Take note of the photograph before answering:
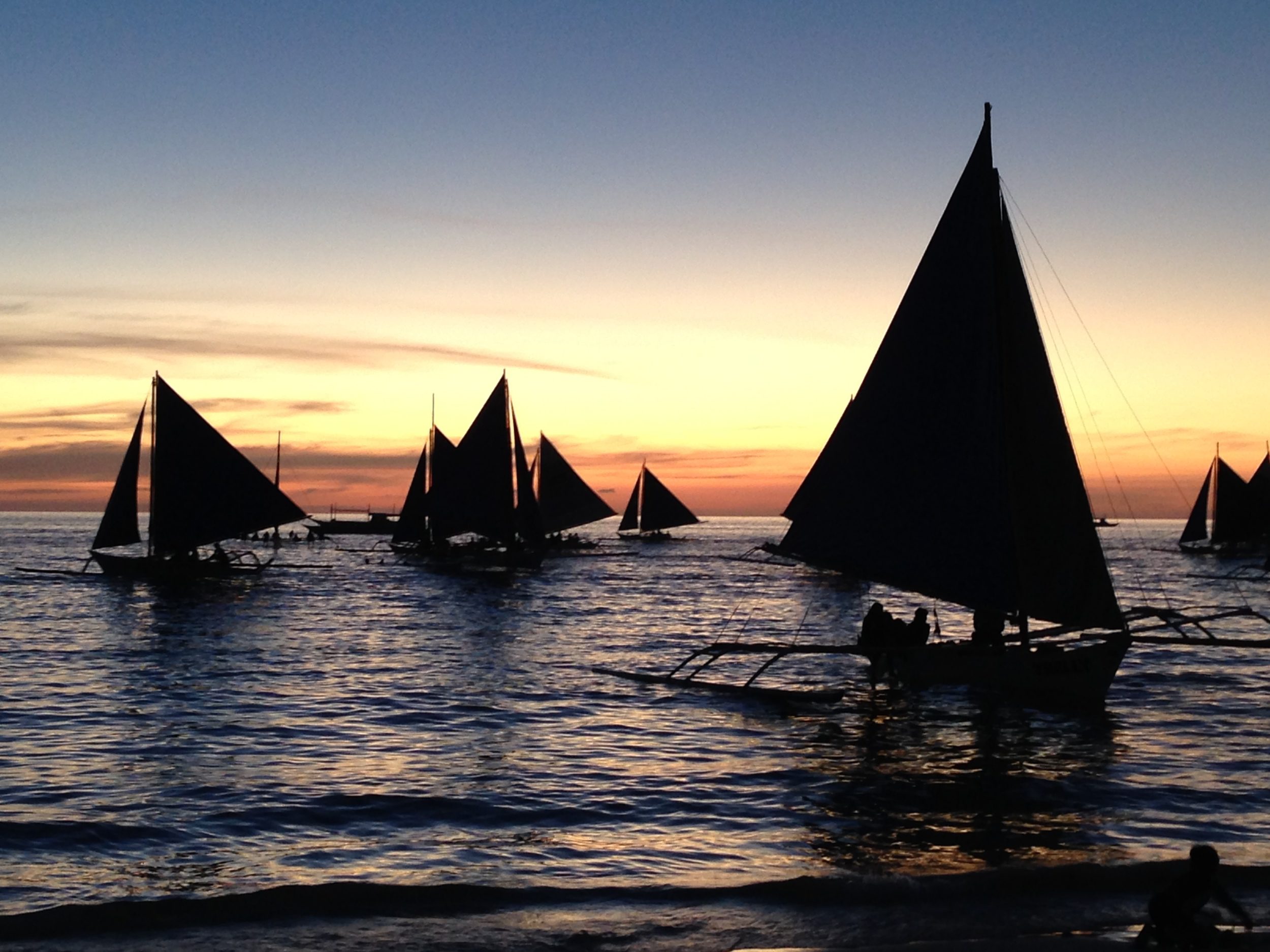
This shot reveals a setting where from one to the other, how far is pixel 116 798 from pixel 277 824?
332 cm

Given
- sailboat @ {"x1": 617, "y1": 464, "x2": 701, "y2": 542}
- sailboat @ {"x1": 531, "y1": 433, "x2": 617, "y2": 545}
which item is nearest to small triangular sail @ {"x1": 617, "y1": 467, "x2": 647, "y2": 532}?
sailboat @ {"x1": 617, "y1": 464, "x2": 701, "y2": 542}

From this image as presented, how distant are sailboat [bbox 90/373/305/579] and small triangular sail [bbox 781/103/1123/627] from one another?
140 ft

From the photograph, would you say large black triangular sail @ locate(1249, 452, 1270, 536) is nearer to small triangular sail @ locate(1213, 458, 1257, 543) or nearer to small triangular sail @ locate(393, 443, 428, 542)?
small triangular sail @ locate(1213, 458, 1257, 543)

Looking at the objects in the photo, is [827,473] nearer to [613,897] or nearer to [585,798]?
[585,798]

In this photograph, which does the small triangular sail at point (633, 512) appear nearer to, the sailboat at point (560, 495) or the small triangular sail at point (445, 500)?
the sailboat at point (560, 495)

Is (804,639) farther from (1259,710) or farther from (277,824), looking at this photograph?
(277,824)

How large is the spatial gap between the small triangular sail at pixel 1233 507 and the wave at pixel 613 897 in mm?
103650

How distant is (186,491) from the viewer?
58.4m

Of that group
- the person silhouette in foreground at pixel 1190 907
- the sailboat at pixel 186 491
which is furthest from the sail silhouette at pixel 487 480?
the person silhouette in foreground at pixel 1190 907

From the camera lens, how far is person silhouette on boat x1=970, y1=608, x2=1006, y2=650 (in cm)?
2452

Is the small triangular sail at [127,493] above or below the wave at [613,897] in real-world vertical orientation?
above

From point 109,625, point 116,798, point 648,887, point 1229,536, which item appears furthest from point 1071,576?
point 1229,536

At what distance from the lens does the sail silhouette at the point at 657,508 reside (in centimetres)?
14600

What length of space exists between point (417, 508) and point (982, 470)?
76549 millimetres
